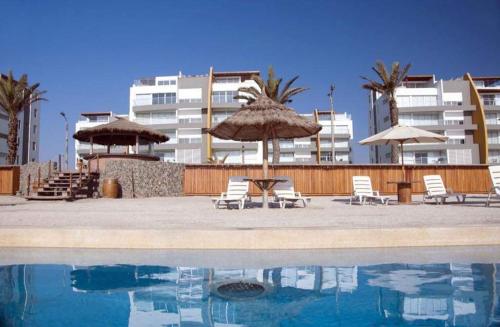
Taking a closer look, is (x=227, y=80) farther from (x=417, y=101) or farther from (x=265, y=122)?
A: (x=265, y=122)

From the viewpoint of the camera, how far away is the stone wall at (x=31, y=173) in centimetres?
1950

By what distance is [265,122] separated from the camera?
10.0 metres

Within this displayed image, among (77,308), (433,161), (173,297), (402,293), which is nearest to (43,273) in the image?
(77,308)

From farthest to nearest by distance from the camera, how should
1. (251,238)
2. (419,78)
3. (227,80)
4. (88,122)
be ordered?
(88,122) < (419,78) < (227,80) < (251,238)

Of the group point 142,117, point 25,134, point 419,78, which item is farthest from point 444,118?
point 25,134

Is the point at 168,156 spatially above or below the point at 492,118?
below

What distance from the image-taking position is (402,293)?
12.8 ft

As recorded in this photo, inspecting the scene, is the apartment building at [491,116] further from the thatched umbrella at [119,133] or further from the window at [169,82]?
the thatched umbrella at [119,133]

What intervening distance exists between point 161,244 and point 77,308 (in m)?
1.99

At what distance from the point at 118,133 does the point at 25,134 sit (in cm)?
4830

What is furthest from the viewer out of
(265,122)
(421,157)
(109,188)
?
(421,157)

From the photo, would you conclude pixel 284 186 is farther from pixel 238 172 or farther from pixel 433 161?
pixel 433 161

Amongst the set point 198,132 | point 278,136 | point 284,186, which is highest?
point 198,132

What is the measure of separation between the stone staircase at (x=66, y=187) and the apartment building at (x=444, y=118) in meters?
44.9
